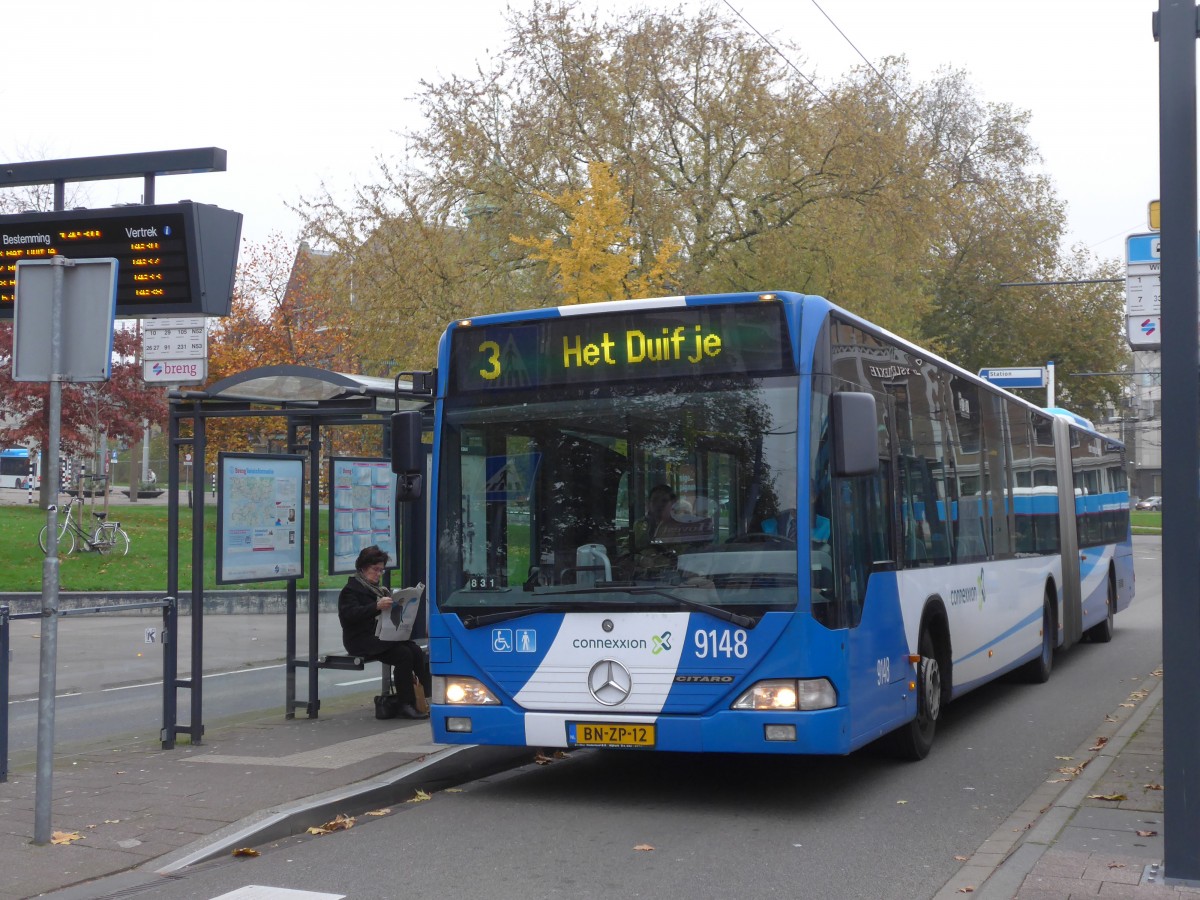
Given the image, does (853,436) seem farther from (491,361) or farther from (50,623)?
(50,623)

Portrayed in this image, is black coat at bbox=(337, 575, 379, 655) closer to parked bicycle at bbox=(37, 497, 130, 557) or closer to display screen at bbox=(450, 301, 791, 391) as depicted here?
display screen at bbox=(450, 301, 791, 391)

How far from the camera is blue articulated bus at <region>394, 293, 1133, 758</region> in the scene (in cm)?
775

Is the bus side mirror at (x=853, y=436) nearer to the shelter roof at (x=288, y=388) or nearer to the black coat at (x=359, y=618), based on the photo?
the shelter roof at (x=288, y=388)

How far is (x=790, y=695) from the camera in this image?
25.2 ft

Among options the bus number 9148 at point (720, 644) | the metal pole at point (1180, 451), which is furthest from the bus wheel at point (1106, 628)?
the metal pole at point (1180, 451)

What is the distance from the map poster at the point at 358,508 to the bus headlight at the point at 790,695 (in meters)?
5.18

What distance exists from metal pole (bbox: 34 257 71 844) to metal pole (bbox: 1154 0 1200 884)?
16.7 ft

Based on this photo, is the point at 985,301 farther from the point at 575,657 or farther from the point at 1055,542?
the point at 575,657

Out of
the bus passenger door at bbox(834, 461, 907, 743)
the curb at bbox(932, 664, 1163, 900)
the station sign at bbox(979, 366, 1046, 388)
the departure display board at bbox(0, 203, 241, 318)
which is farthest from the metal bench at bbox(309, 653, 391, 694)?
the station sign at bbox(979, 366, 1046, 388)

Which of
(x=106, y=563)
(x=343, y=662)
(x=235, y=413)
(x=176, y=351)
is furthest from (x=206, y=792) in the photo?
(x=106, y=563)

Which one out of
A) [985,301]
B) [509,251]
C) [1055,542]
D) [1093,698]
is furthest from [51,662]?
[985,301]

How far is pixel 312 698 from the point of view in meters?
11.6

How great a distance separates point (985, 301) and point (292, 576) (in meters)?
41.2

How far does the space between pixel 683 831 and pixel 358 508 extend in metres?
5.54
